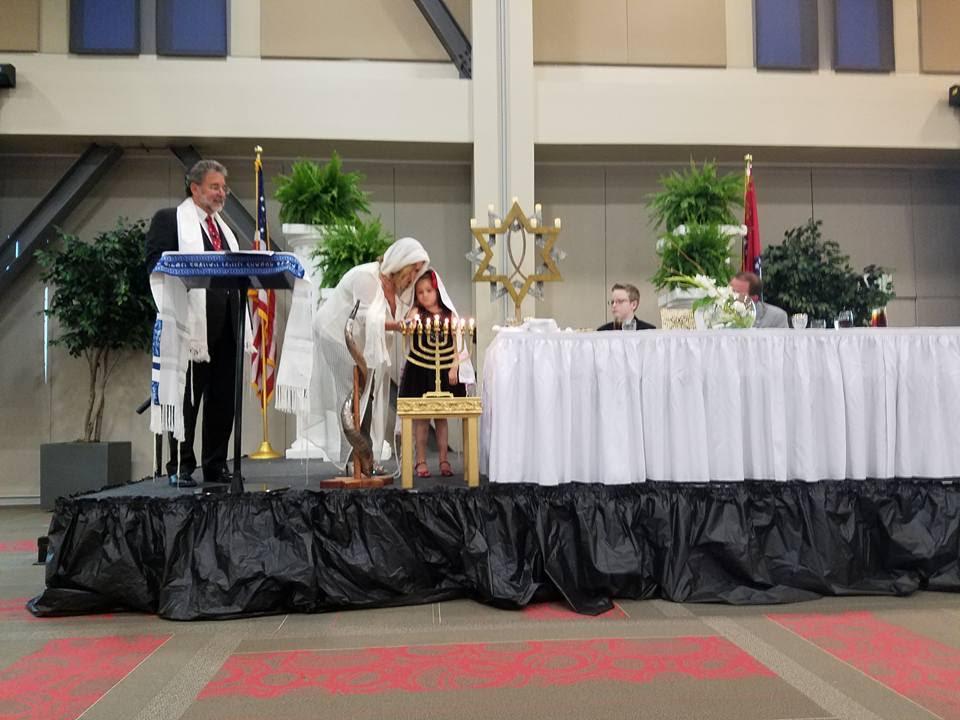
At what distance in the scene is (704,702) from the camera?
7.40 ft

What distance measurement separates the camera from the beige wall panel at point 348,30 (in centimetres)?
836

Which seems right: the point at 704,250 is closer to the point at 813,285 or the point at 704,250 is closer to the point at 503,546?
the point at 813,285

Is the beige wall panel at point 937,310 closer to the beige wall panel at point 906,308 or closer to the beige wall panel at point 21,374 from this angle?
the beige wall panel at point 906,308

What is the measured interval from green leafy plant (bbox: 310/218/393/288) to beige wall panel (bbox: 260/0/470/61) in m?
3.06

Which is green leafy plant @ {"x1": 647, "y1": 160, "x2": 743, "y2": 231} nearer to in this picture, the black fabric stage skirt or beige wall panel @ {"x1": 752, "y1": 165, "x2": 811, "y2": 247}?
beige wall panel @ {"x1": 752, "y1": 165, "x2": 811, "y2": 247}

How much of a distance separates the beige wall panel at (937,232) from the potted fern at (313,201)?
6.59 meters

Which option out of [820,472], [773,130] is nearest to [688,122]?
[773,130]

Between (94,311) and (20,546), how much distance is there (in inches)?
101

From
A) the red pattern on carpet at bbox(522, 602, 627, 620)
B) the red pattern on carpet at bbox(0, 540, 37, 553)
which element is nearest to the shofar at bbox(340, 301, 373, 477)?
the red pattern on carpet at bbox(522, 602, 627, 620)

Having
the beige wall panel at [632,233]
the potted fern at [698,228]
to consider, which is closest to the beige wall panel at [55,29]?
the beige wall panel at [632,233]

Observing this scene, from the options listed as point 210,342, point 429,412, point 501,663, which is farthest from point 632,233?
point 501,663

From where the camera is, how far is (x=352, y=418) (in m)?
3.81

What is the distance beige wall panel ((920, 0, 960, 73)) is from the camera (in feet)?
28.3

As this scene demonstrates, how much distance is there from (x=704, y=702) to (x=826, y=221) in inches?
320
